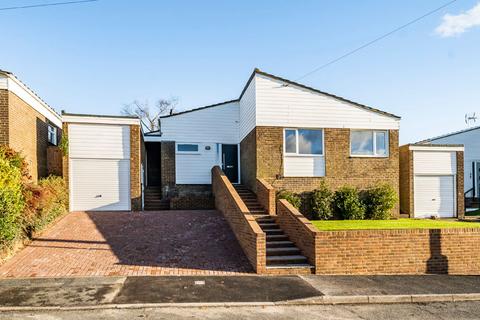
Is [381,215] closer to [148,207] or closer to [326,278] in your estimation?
[326,278]

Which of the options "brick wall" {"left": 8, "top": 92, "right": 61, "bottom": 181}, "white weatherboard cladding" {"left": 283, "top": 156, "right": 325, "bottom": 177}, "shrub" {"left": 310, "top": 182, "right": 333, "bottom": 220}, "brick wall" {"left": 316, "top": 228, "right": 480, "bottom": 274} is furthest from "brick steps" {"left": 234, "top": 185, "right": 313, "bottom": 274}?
"brick wall" {"left": 8, "top": 92, "right": 61, "bottom": 181}

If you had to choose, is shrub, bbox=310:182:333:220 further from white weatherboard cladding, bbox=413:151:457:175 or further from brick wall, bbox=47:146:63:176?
brick wall, bbox=47:146:63:176

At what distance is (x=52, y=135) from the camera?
55.8 ft

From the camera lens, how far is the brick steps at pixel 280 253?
8844 mm

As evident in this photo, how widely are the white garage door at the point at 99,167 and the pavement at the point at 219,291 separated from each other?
24.0ft

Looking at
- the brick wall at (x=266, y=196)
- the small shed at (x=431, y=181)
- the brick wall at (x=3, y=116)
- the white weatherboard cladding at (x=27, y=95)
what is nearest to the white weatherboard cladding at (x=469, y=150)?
the small shed at (x=431, y=181)

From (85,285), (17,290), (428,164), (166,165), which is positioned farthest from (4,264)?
(428,164)

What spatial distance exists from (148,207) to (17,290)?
8.98 metres

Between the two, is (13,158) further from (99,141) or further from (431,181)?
(431,181)

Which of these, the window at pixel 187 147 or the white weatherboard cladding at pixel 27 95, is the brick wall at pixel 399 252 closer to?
the window at pixel 187 147

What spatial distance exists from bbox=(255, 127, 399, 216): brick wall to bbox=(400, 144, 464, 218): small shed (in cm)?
188

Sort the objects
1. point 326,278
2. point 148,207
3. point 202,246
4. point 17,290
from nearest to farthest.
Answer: point 17,290 < point 326,278 < point 202,246 < point 148,207

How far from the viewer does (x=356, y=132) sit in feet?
49.5

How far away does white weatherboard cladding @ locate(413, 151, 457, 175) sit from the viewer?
16.7 m
